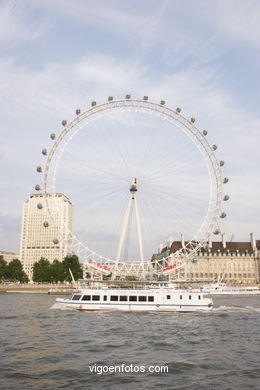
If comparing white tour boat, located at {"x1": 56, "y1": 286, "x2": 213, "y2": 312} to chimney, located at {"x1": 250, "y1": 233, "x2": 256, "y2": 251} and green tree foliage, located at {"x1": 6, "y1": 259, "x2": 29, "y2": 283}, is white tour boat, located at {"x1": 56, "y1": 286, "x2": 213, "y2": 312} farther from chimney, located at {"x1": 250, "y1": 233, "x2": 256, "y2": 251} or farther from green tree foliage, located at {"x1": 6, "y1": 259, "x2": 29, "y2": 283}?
chimney, located at {"x1": 250, "y1": 233, "x2": 256, "y2": 251}

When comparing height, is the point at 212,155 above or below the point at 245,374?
above

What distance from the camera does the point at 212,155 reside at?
61.6 meters

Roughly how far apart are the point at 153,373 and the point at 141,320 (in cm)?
2255

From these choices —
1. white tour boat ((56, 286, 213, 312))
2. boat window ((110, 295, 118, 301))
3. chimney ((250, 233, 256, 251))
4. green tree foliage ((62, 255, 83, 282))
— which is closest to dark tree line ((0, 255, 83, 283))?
green tree foliage ((62, 255, 83, 282))

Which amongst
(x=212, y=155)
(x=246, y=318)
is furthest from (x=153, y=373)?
(x=212, y=155)

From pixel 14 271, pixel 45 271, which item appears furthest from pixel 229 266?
pixel 14 271

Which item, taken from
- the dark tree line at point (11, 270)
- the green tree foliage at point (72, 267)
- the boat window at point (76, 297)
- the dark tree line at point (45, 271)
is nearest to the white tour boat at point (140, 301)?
the boat window at point (76, 297)

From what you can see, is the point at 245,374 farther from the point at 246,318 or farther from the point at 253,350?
the point at 246,318

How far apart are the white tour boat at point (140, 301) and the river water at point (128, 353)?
9.30m

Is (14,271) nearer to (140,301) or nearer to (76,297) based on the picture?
(76,297)

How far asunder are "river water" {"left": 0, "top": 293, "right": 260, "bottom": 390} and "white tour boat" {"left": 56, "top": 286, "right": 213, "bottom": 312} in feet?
30.5

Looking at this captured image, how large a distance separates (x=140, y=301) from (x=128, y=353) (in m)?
27.4

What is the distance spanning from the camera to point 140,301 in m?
50.8

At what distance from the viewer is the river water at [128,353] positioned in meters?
17.5
